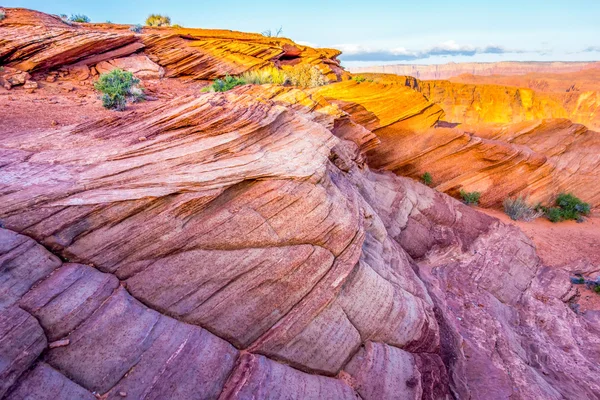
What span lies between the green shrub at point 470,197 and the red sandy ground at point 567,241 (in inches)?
27.0

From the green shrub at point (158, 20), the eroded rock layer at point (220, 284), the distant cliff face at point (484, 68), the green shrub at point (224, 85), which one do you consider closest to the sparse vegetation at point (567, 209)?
the eroded rock layer at point (220, 284)

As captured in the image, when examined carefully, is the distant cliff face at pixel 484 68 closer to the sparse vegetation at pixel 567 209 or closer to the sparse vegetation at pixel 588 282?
the sparse vegetation at pixel 567 209

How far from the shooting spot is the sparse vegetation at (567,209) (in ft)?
48.9

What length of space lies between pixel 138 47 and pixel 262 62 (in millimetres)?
5438

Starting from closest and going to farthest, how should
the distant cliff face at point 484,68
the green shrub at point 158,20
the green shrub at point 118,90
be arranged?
the green shrub at point 118,90, the green shrub at point 158,20, the distant cliff face at point 484,68

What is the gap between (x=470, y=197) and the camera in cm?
1495

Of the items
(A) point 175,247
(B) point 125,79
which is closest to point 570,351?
(A) point 175,247

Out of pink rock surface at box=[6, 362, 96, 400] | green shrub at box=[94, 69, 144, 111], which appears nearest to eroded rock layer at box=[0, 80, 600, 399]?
pink rock surface at box=[6, 362, 96, 400]

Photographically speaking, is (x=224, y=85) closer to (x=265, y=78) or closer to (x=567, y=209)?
(x=265, y=78)

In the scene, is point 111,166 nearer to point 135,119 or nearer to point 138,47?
point 135,119

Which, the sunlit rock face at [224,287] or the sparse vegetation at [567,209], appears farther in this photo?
the sparse vegetation at [567,209]

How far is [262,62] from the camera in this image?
16.5 meters

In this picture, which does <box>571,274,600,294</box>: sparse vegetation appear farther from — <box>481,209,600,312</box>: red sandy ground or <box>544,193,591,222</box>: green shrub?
<box>544,193,591,222</box>: green shrub

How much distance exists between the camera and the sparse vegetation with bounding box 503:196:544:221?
14453 millimetres
